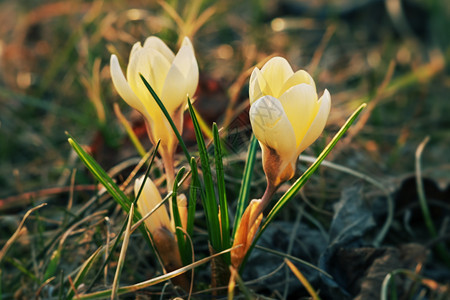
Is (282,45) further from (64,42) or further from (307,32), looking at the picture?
(64,42)

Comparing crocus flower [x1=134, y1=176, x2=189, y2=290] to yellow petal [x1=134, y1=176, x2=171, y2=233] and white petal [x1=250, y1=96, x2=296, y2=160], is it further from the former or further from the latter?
white petal [x1=250, y1=96, x2=296, y2=160]

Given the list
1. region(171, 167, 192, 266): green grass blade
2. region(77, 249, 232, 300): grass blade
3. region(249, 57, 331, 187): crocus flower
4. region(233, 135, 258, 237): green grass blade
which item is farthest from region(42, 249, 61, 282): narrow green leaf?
region(249, 57, 331, 187): crocus flower

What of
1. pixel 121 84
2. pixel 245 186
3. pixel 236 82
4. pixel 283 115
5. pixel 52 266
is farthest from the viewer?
pixel 236 82

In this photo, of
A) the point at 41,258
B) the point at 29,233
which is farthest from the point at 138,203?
the point at 29,233

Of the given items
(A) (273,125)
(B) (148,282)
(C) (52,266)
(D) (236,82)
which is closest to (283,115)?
(A) (273,125)

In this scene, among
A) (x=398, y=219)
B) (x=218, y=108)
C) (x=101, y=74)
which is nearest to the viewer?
(x=398, y=219)

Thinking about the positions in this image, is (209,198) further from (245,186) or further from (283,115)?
(283,115)
